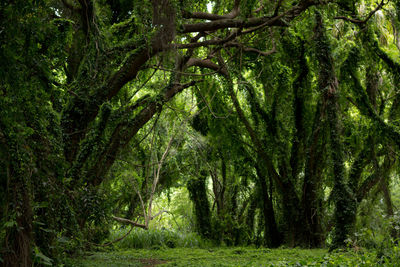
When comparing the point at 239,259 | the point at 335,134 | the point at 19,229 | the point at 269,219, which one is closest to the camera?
the point at 19,229

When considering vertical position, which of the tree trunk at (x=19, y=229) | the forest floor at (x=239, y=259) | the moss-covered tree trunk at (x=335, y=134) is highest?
the moss-covered tree trunk at (x=335, y=134)

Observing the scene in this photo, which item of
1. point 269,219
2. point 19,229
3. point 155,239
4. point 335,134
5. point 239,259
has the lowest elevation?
point 239,259

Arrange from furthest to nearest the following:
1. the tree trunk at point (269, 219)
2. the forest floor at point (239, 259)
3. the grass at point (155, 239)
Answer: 1. the grass at point (155, 239)
2. the tree trunk at point (269, 219)
3. the forest floor at point (239, 259)

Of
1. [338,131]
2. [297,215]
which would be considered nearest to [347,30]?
[338,131]

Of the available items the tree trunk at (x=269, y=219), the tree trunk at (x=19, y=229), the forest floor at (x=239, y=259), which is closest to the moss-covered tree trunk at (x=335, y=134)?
the forest floor at (x=239, y=259)

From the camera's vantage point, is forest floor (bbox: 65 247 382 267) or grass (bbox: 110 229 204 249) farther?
grass (bbox: 110 229 204 249)

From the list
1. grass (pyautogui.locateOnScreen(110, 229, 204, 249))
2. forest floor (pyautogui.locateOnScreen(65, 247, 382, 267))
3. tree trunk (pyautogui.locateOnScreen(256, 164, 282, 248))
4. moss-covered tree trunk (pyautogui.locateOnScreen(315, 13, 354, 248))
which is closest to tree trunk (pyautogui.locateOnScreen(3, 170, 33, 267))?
forest floor (pyautogui.locateOnScreen(65, 247, 382, 267))

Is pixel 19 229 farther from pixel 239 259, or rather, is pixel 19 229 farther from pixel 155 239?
pixel 155 239

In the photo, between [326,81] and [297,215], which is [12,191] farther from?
[297,215]

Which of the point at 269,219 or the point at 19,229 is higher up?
the point at 269,219

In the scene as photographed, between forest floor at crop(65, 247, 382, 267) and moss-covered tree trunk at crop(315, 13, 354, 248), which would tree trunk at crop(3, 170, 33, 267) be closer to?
forest floor at crop(65, 247, 382, 267)

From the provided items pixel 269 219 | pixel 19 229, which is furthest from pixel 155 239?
pixel 19 229

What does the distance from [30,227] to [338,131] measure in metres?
6.10

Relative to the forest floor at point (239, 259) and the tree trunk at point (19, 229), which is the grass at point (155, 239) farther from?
the tree trunk at point (19, 229)
